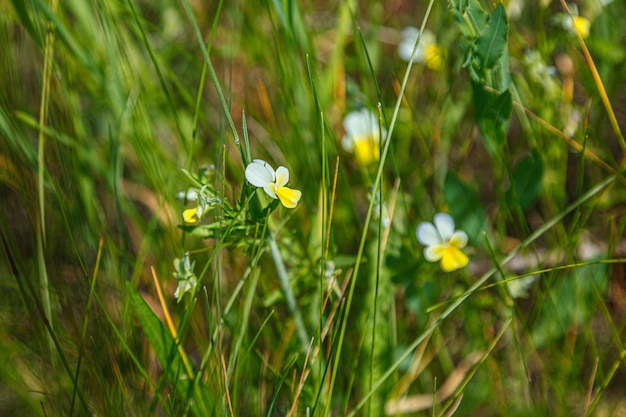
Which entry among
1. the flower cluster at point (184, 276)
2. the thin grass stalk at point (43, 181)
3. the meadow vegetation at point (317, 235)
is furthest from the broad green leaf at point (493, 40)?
the thin grass stalk at point (43, 181)

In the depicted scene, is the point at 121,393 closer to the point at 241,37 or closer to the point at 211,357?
the point at 211,357

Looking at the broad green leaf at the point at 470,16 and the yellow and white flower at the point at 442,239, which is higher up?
the broad green leaf at the point at 470,16

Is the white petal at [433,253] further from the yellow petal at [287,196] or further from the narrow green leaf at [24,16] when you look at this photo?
the narrow green leaf at [24,16]

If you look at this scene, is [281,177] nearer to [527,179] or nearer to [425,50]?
[527,179]

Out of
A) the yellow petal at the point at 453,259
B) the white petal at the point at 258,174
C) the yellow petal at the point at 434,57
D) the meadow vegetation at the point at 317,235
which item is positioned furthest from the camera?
the yellow petal at the point at 434,57

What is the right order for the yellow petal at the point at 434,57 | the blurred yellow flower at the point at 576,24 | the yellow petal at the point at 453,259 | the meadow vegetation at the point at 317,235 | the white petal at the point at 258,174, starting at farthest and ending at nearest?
1. the yellow petal at the point at 434,57
2. the blurred yellow flower at the point at 576,24
3. the yellow petal at the point at 453,259
4. the meadow vegetation at the point at 317,235
5. the white petal at the point at 258,174
